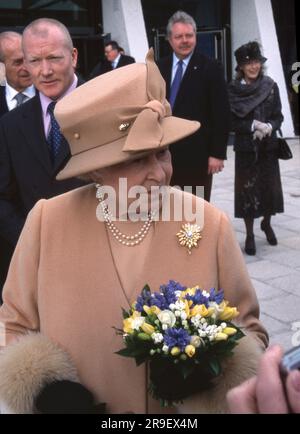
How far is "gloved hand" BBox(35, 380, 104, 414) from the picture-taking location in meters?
1.75

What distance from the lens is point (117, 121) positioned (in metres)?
1.85

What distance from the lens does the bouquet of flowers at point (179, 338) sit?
5.47 feet

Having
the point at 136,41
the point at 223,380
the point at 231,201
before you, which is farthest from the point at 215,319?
the point at 136,41

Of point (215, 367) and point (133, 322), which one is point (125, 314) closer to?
point (133, 322)

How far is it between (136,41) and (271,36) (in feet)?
9.94

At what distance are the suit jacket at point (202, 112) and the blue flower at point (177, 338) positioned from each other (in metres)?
3.96

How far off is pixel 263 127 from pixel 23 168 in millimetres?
3364

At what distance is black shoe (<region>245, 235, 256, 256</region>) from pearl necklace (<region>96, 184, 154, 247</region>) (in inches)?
176

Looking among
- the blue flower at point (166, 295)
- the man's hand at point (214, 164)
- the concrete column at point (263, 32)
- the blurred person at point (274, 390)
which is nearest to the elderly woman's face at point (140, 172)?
the blue flower at point (166, 295)

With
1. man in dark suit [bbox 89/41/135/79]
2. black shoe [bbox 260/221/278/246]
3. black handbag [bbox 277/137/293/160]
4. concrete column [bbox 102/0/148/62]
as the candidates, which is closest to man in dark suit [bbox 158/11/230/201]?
black handbag [bbox 277/137/293/160]

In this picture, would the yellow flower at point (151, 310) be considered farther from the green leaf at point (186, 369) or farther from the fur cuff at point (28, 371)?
the fur cuff at point (28, 371)

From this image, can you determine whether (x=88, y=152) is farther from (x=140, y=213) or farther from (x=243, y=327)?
(x=243, y=327)

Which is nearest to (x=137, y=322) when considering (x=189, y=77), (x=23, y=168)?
(x=23, y=168)

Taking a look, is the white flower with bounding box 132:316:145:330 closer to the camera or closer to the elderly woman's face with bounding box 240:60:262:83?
the camera
